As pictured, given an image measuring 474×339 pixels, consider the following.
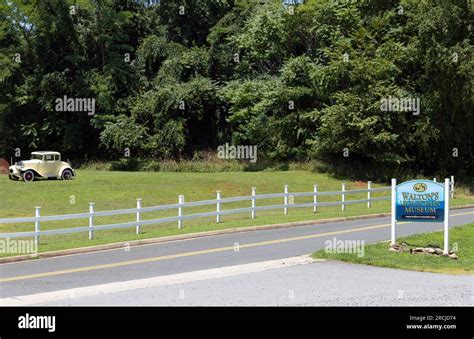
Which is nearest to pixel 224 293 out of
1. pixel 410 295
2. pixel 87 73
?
pixel 410 295

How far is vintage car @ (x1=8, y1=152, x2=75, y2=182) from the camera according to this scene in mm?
35156

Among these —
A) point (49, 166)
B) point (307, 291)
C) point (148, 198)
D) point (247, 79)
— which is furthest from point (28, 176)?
point (307, 291)

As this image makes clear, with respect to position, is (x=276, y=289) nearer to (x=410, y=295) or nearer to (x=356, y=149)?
(x=410, y=295)

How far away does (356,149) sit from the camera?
43938mm

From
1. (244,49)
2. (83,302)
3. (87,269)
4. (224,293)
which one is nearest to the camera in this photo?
(83,302)

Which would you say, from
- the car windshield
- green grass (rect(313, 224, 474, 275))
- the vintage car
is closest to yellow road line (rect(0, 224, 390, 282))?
green grass (rect(313, 224, 474, 275))

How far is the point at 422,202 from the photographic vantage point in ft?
51.4

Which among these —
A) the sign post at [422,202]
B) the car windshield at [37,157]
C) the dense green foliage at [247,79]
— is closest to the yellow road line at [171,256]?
the sign post at [422,202]

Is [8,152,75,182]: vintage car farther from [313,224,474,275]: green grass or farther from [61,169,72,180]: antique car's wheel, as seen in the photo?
[313,224,474,275]: green grass

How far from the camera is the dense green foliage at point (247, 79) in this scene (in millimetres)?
43500

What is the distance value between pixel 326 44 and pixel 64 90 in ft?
76.0

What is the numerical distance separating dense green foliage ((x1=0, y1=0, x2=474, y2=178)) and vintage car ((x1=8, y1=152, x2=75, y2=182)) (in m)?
14.5

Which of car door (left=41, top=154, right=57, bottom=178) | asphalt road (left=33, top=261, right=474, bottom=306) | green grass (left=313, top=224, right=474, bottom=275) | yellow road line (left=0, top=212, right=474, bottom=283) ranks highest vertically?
car door (left=41, top=154, right=57, bottom=178)
